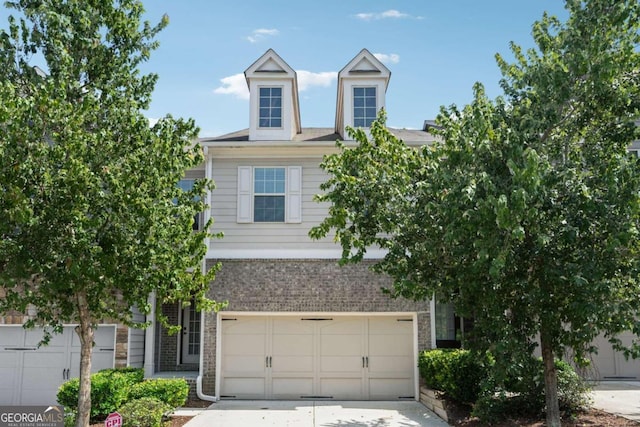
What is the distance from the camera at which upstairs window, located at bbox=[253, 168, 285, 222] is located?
50.1 ft

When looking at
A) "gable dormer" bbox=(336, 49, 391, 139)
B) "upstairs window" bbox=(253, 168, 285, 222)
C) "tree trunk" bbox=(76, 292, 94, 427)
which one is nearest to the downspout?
"upstairs window" bbox=(253, 168, 285, 222)

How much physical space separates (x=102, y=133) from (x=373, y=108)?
348 inches

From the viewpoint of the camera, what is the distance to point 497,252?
7.61 meters

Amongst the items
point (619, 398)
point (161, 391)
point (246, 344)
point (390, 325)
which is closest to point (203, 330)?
point (246, 344)

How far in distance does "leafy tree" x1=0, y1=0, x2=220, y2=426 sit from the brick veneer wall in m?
4.80

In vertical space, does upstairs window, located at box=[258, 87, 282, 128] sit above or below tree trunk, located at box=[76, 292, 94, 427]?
above

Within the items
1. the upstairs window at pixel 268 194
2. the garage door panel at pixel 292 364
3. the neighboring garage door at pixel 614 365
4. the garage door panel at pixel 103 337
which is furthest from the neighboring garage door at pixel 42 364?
the neighboring garage door at pixel 614 365

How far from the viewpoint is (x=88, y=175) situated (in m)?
8.09

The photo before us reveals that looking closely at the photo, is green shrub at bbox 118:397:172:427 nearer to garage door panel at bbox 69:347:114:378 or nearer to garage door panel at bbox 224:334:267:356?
garage door panel at bbox 69:347:114:378

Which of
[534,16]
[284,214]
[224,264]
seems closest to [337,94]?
[284,214]

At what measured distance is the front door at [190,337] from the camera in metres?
16.6

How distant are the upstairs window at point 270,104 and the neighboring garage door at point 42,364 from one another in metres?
6.48

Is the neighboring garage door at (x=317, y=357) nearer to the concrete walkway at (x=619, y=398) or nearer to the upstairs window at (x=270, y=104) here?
the concrete walkway at (x=619, y=398)

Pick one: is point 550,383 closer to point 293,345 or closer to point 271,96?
point 293,345
